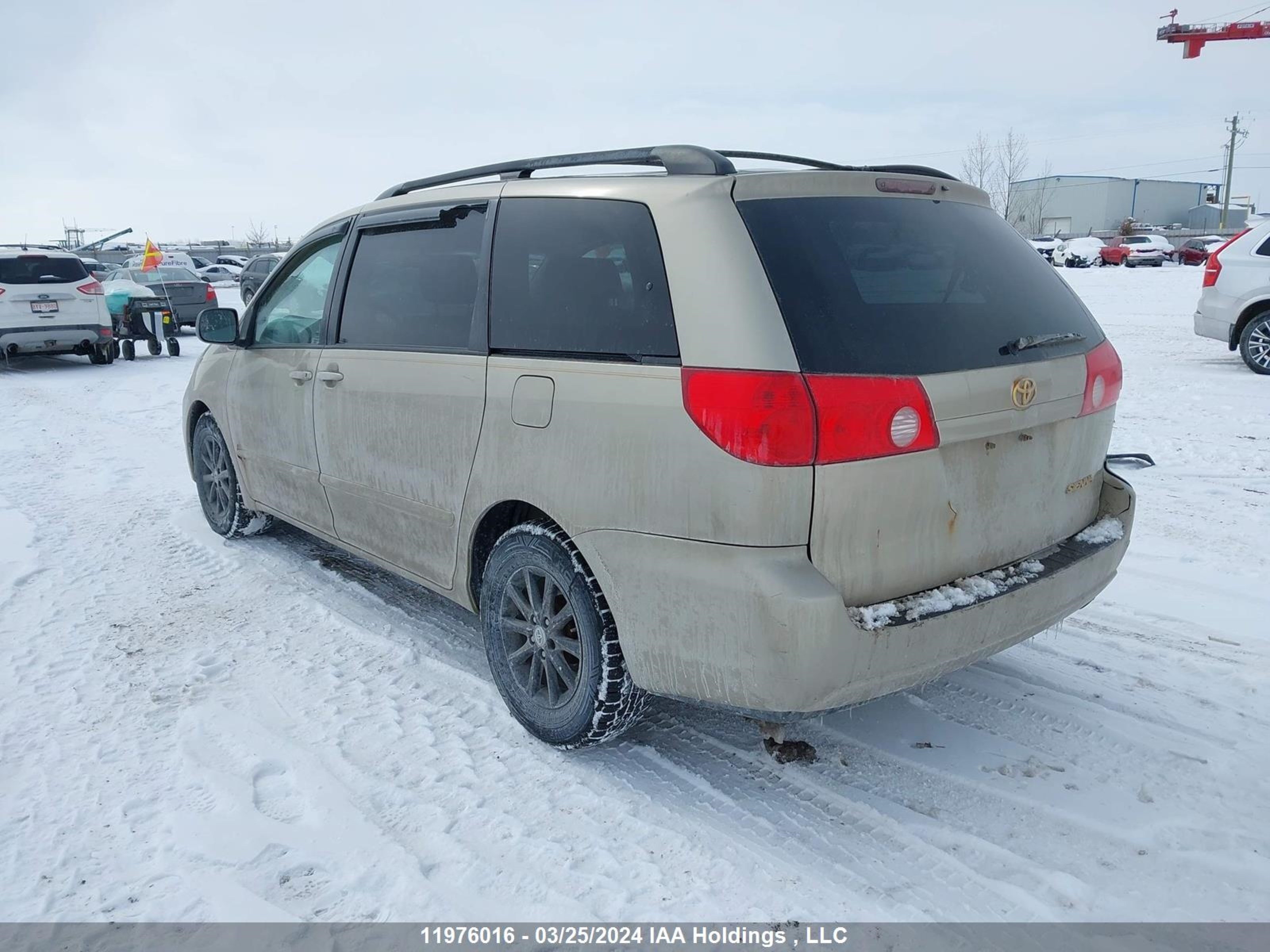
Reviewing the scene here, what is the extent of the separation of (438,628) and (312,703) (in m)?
0.80

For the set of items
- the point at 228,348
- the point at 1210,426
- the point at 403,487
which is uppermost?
the point at 228,348

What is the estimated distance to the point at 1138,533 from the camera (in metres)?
5.32

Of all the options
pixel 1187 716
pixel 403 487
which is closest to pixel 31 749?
pixel 403 487

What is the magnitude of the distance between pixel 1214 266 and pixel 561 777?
37.2ft

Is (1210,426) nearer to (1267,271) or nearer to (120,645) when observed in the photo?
(1267,271)

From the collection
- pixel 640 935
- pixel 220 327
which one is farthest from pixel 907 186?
pixel 220 327

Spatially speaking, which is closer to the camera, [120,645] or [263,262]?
[120,645]

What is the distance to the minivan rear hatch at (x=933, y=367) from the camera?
99.7 inches

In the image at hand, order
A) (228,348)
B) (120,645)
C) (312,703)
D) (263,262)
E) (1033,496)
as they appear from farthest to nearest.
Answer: (263,262), (228,348), (120,645), (312,703), (1033,496)

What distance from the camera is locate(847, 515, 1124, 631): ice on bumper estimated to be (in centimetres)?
255

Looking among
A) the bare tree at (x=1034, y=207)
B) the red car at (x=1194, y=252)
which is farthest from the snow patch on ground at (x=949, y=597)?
the bare tree at (x=1034, y=207)

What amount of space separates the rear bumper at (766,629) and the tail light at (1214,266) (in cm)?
1022

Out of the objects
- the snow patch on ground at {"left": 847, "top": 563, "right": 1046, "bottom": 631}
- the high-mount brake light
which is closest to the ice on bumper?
the snow patch on ground at {"left": 847, "top": 563, "right": 1046, "bottom": 631}

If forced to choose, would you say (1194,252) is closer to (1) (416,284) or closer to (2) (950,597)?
(1) (416,284)
